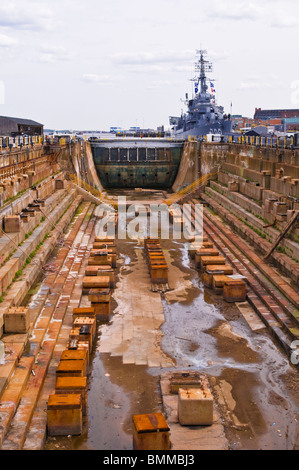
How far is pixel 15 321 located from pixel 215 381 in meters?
5.34

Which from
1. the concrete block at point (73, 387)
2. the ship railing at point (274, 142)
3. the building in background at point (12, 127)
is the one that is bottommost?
the concrete block at point (73, 387)

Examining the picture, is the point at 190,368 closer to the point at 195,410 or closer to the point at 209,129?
the point at 195,410

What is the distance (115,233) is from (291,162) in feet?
34.8

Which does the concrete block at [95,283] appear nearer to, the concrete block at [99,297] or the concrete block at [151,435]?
the concrete block at [99,297]

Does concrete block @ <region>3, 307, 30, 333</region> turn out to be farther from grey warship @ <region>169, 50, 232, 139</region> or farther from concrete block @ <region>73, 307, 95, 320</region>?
grey warship @ <region>169, 50, 232, 139</region>

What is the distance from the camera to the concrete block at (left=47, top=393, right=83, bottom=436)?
9.75 m

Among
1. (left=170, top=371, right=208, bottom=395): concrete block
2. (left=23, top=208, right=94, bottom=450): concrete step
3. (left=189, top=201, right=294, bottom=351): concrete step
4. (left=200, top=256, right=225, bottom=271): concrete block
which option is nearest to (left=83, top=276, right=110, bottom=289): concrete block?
(left=23, top=208, right=94, bottom=450): concrete step

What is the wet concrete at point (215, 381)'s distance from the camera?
9914 millimetres

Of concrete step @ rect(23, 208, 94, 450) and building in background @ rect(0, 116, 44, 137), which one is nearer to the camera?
concrete step @ rect(23, 208, 94, 450)

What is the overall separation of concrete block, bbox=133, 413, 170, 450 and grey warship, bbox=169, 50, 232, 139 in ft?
199

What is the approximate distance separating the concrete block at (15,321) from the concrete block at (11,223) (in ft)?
21.0

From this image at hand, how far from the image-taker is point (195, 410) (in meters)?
10.1

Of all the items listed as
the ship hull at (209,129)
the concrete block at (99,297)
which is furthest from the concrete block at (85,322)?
the ship hull at (209,129)

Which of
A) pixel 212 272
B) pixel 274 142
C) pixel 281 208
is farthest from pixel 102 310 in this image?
pixel 274 142
